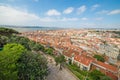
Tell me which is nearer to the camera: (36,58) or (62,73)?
(36,58)

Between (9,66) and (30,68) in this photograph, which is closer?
(9,66)

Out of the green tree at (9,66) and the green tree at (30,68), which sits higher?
the green tree at (9,66)

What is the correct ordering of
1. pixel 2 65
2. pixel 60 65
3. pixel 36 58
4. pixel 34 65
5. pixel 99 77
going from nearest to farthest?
pixel 2 65 < pixel 34 65 < pixel 36 58 < pixel 99 77 < pixel 60 65

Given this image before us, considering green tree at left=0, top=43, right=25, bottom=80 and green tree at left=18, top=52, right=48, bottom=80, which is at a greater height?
green tree at left=0, top=43, right=25, bottom=80

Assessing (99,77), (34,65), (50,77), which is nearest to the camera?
(34,65)

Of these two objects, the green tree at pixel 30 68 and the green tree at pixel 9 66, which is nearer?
the green tree at pixel 9 66

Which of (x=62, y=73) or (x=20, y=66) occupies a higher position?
(x=20, y=66)

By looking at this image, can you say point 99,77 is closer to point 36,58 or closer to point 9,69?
point 36,58

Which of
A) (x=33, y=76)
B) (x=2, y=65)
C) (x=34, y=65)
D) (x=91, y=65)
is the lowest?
(x=91, y=65)

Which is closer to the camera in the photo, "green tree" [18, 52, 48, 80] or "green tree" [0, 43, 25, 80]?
"green tree" [0, 43, 25, 80]

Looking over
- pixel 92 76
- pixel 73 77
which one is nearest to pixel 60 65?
pixel 73 77

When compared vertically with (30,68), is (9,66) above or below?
above
